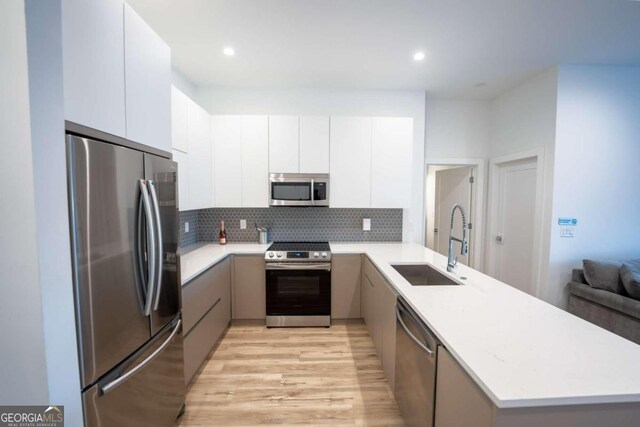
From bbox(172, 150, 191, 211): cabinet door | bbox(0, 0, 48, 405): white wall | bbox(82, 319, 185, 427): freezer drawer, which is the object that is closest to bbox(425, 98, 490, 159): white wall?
bbox(172, 150, 191, 211): cabinet door

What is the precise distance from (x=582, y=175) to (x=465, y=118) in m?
1.51

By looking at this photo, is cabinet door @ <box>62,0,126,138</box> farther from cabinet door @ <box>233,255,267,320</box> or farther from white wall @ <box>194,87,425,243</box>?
white wall @ <box>194,87,425,243</box>

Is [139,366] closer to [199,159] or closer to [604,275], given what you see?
[199,159]

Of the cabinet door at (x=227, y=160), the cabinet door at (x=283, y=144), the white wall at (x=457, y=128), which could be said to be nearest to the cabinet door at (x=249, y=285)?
the cabinet door at (x=227, y=160)

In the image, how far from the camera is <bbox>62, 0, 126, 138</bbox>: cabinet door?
0.93m

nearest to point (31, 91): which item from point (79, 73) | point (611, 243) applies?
point (79, 73)

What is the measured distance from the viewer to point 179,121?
7.37ft

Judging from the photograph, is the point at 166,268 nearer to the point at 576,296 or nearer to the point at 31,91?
the point at 31,91

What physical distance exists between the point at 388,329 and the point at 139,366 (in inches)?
60.2

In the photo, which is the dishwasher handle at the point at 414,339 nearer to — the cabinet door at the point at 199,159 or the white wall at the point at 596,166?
the cabinet door at the point at 199,159

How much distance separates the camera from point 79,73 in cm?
97

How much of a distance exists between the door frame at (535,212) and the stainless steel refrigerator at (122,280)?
365cm

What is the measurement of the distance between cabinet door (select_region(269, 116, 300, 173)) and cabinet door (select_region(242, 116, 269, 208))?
0.19 ft

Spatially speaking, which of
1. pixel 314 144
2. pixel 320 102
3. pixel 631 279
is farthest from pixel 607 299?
pixel 320 102
